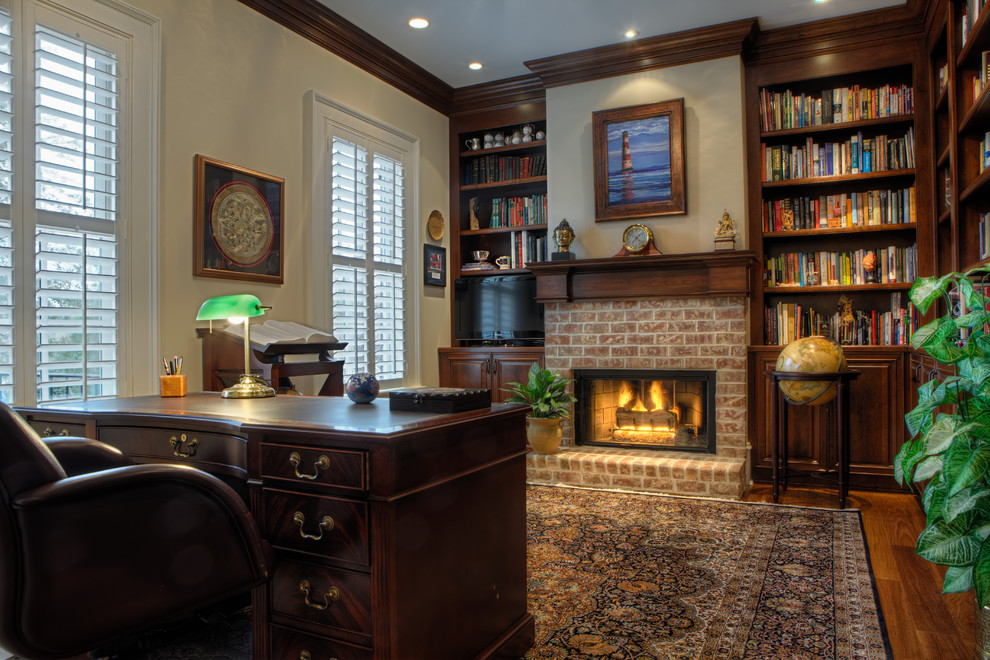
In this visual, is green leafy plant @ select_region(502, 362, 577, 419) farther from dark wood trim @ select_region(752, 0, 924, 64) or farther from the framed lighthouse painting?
dark wood trim @ select_region(752, 0, 924, 64)

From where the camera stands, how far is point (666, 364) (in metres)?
4.75

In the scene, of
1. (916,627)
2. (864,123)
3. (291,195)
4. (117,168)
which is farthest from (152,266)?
(864,123)

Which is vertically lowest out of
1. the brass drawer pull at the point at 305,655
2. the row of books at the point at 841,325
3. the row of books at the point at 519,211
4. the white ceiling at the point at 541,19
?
the brass drawer pull at the point at 305,655

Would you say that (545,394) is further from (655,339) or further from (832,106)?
(832,106)

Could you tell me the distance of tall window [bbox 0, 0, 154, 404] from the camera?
107 inches

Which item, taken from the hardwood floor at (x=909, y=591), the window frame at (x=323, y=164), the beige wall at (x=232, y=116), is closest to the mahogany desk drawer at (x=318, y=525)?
the hardwood floor at (x=909, y=591)

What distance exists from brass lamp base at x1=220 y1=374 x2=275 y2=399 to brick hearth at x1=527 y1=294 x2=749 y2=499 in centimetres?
256

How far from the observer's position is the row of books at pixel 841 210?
446 cm

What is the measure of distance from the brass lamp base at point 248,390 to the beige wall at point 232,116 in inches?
35.2

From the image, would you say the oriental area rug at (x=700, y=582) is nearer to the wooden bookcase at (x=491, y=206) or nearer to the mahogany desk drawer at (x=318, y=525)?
the mahogany desk drawer at (x=318, y=525)

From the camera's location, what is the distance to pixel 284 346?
342cm

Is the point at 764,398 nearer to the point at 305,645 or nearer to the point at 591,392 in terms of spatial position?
the point at 591,392

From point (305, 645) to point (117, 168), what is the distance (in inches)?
97.6

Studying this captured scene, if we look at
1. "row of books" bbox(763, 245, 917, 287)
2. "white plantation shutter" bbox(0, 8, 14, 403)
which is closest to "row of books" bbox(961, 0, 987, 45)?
"row of books" bbox(763, 245, 917, 287)
